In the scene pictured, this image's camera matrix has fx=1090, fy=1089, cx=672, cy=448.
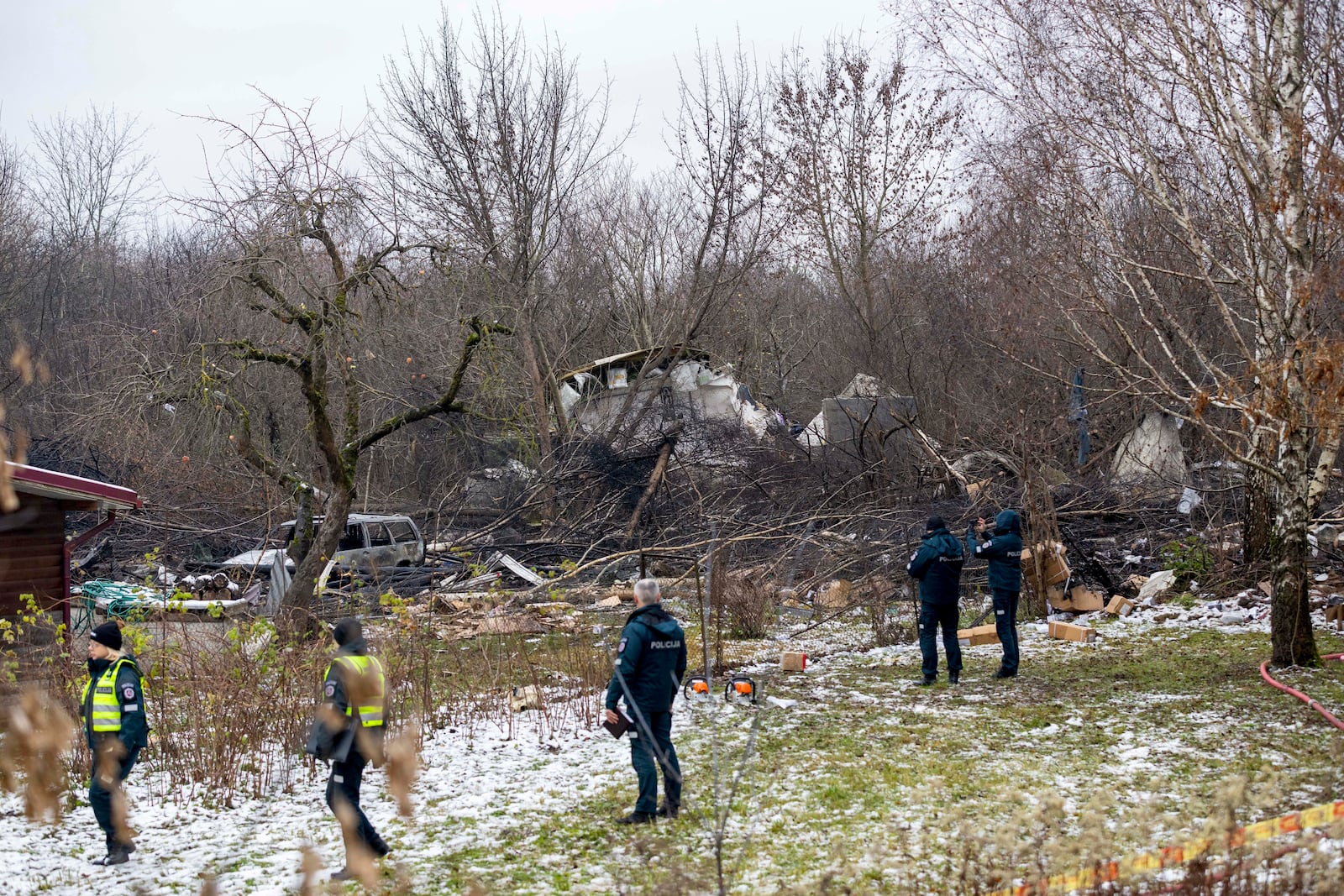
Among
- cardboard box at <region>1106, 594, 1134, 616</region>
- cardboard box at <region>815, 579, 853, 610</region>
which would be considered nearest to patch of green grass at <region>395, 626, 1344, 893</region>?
cardboard box at <region>1106, 594, 1134, 616</region>

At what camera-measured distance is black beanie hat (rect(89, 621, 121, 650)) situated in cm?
663

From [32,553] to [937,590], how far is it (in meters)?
11.5

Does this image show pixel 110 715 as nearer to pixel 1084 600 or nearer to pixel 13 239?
pixel 1084 600

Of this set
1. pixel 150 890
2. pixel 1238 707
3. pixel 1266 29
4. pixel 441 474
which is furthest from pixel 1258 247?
pixel 441 474

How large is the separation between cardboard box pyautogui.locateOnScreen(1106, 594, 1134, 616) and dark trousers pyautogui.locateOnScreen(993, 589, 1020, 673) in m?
4.51

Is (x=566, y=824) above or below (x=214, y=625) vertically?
below

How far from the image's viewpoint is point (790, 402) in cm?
4512

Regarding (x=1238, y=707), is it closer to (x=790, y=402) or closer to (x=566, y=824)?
(x=566, y=824)

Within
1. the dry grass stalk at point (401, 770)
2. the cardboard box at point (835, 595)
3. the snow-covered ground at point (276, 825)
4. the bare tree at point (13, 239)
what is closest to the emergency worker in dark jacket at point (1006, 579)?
the snow-covered ground at point (276, 825)

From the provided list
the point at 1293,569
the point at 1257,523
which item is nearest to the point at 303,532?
the point at 1293,569

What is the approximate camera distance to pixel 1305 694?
9086mm

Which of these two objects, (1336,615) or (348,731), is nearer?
(348,731)

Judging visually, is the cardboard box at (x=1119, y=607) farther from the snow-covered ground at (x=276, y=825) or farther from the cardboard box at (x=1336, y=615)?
the snow-covered ground at (x=276, y=825)

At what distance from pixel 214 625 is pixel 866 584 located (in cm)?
900
